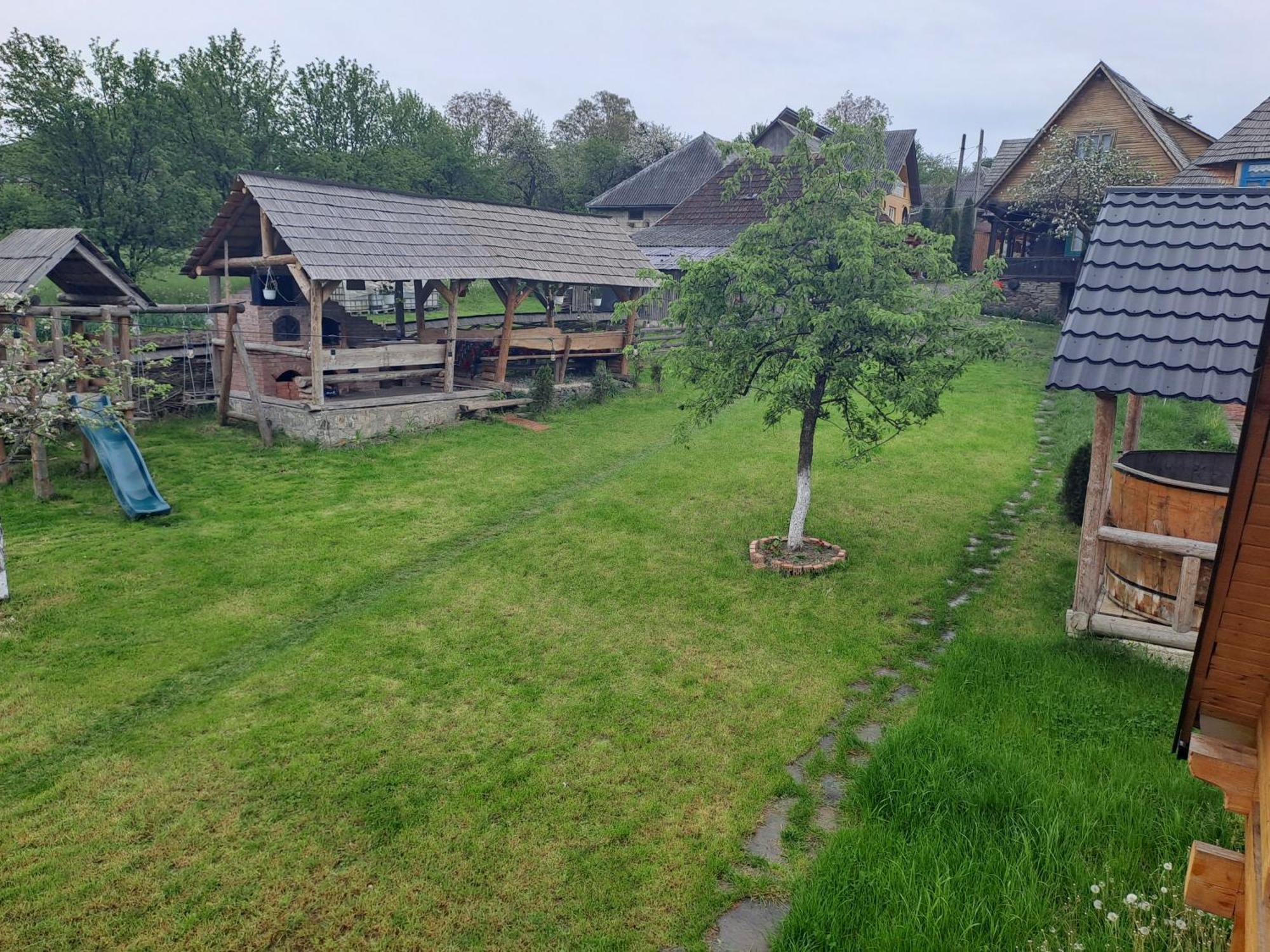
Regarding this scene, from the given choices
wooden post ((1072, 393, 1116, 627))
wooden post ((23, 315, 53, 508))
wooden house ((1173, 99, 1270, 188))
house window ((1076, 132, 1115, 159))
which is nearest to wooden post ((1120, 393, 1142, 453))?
wooden post ((1072, 393, 1116, 627))

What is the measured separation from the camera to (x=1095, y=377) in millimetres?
6848

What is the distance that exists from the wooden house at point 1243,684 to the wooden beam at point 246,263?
15429 mm

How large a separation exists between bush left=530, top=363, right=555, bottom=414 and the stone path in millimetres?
11263

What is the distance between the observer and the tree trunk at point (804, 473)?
10.2 meters

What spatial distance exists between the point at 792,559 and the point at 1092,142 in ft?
104

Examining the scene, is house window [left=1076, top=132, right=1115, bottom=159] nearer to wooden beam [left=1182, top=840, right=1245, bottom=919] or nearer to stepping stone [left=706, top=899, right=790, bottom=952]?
stepping stone [left=706, top=899, right=790, bottom=952]

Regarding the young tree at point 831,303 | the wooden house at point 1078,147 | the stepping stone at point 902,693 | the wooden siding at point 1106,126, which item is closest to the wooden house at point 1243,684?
the stepping stone at point 902,693

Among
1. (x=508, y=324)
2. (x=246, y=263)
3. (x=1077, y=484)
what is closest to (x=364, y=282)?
(x=246, y=263)

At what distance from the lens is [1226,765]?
2.72m

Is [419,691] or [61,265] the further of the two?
[61,265]

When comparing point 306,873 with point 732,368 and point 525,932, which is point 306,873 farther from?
point 732,368

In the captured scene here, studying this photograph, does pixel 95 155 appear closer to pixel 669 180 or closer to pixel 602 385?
pixel 602 385

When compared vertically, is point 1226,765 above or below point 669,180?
below

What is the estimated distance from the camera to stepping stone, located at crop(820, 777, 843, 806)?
583 cm
